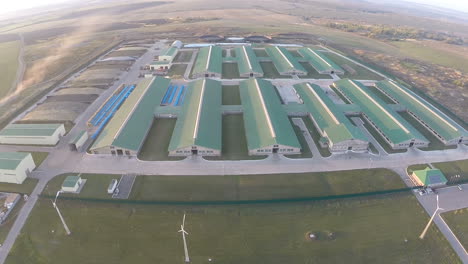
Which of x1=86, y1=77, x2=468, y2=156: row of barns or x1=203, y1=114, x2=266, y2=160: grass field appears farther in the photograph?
x1=86, y1=77, x2=468, y2=156: row of barns

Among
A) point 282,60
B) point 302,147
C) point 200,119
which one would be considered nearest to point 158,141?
point 200,119

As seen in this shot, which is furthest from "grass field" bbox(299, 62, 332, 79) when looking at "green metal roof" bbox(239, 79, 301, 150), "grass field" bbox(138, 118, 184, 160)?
"grass field" bbox(138, 118, 184, 160)

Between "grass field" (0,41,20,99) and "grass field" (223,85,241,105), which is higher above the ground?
"grass field" (0,41,20,99)

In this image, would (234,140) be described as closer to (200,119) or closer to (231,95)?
(200,119)

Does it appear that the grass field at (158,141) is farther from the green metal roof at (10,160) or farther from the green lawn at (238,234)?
the green metal roof at (10,160)

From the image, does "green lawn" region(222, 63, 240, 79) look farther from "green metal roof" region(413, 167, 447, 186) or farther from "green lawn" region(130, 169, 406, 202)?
"green metal roof" region(413, 167, 447, 186)
